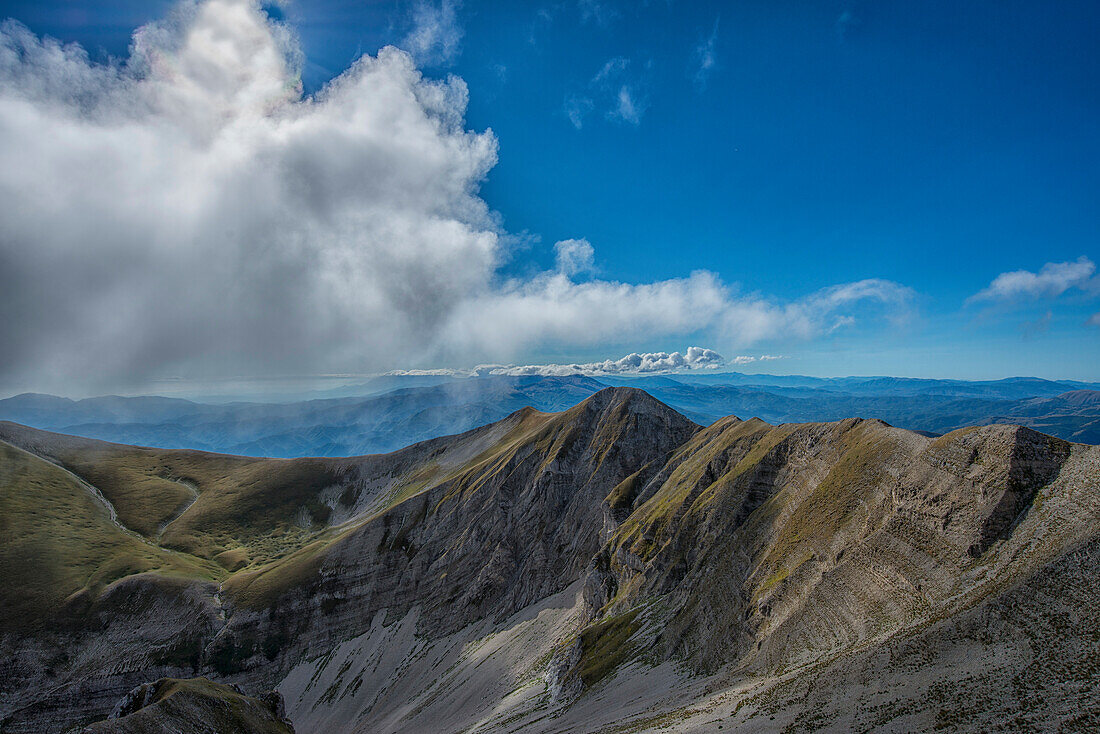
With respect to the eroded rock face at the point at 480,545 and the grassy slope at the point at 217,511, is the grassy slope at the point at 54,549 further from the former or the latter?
the eroded rock face at the point at 480,545

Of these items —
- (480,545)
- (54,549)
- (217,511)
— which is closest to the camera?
(54,549)

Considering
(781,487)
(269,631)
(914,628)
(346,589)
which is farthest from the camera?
(346,589)

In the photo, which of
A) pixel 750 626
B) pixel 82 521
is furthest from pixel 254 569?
pixel 750 626

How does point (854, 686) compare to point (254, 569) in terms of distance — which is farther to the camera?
point (254, 569)

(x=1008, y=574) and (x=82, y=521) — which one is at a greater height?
(x=1008, y=574)

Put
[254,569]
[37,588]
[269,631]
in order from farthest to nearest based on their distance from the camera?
[254,569] < [269,631] < [37,588]

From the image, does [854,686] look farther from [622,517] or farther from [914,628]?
[622,517]

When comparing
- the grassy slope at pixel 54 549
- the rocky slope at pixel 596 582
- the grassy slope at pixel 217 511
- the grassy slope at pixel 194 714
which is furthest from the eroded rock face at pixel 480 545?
the grassy slope at pixel 194 714

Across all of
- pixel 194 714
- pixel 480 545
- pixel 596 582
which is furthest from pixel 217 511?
pixel 596 582

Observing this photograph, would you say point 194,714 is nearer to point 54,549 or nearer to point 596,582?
point 596,582
